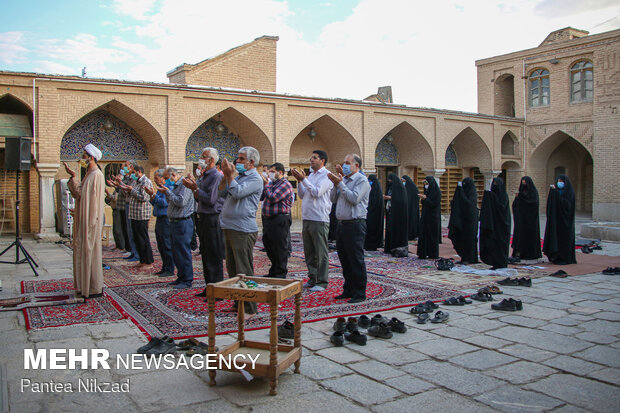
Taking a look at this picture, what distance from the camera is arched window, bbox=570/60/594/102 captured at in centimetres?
2016

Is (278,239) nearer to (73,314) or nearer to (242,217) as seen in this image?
(242,217)

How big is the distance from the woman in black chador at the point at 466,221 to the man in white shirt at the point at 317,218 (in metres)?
3.07

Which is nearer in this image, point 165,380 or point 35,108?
point 165,380

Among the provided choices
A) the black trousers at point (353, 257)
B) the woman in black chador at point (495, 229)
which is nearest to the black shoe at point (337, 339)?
the black trousers at point (353, 257)

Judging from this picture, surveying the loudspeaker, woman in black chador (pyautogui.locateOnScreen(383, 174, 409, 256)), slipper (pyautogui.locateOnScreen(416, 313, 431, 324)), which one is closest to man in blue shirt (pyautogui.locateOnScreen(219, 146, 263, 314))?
slipper (pyautogui.locateOnScreen(416, 313, 431, 324))

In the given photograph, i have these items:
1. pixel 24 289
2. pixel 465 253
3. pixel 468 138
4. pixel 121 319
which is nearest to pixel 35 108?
pixel 24 289

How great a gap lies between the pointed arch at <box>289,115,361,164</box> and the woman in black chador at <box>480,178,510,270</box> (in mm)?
9120

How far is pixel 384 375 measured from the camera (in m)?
3.36

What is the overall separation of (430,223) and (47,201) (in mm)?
8802

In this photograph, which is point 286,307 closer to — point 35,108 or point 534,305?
point 534,305

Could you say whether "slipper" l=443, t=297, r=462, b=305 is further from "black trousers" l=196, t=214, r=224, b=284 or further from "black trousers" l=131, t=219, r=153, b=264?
"black trousers" l=131, t=219, r=153, b=264

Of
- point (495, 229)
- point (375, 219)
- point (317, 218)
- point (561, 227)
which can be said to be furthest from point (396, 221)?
point (317, 218)

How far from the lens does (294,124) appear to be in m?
15.8

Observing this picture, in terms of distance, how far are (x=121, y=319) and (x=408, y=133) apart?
16.0 meters
